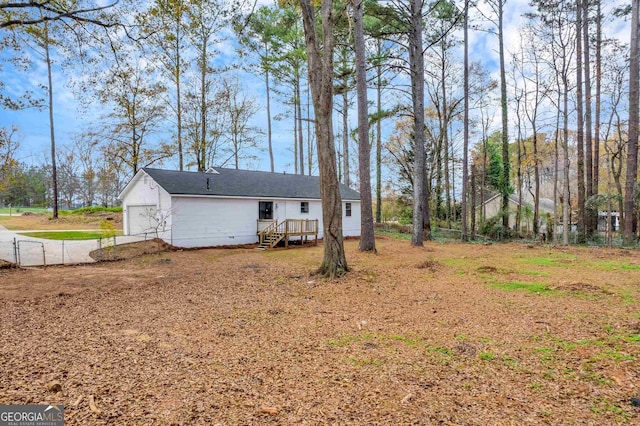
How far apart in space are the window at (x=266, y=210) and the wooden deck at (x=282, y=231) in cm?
38

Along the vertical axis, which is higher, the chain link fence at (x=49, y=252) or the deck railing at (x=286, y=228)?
the deck railing at (x=286, y=228)

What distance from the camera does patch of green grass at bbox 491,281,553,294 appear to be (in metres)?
5.77

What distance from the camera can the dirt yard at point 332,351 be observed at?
7.83ft

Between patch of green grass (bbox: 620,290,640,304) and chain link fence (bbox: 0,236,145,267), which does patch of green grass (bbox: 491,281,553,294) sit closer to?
patch of green grass (bbox: 620,290,640,304)

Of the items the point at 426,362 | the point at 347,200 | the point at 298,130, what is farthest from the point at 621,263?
the point at 298,130

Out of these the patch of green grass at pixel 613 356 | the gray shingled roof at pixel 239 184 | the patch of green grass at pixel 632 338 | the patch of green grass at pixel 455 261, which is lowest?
the patch of green grass at pixel 455 261

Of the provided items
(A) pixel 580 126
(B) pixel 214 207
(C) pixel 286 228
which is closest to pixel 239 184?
(B) pixel 214 207

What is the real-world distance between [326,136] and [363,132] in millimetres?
3861

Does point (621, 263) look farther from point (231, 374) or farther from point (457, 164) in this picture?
point (457, 164)

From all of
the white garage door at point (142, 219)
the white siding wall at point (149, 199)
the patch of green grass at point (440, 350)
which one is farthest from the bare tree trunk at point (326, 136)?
the white garage door at point (142, 219)

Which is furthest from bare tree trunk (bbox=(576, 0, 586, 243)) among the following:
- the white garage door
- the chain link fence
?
the chain link fence

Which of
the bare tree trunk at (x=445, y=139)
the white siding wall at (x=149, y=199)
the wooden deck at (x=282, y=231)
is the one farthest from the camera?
the bare tree trunk at (x=445, y=139)

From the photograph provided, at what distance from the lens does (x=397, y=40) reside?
43.6 feet

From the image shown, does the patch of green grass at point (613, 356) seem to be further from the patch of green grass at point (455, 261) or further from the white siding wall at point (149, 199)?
the white siding wall at point (149, 199)
